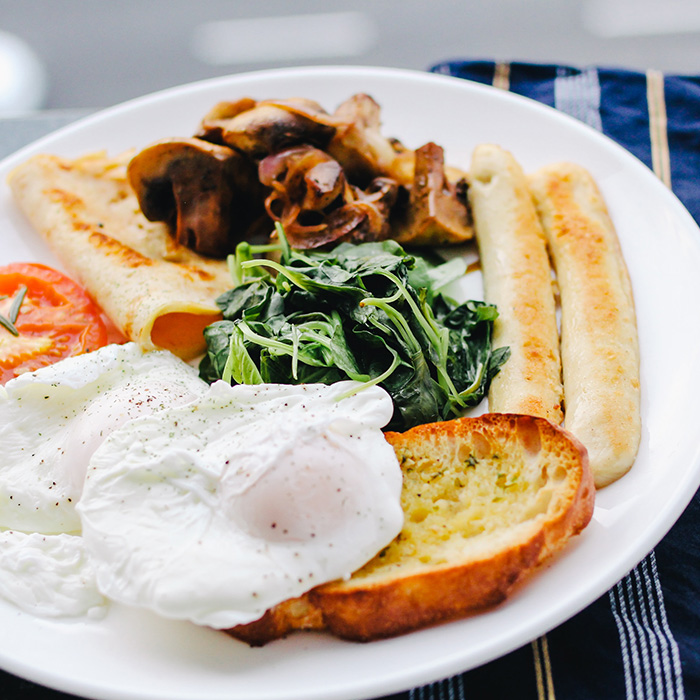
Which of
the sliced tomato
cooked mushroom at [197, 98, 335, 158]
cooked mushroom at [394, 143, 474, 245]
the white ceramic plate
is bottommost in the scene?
the white ceramic plate

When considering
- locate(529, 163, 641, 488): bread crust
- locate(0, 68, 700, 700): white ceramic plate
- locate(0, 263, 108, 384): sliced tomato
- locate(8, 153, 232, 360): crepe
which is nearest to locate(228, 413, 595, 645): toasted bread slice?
locate(0, 68, 700, 700): white ceramic plate

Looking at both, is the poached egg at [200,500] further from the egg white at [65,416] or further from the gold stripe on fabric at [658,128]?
the gold stripe on fabric at [658,128]

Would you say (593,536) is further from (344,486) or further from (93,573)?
(93,573)

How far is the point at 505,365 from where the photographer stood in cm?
334

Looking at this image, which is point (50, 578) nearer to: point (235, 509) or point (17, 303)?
point (235, 509)

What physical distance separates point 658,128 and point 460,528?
3419 mm

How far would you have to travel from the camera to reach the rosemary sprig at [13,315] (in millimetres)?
3576

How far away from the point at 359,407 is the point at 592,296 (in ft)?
4.47

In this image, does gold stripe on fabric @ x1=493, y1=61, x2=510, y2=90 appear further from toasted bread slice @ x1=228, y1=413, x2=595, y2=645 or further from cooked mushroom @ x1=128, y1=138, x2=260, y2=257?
toasted bread slice @ x1=228, y1=413, x2=595, y2=645

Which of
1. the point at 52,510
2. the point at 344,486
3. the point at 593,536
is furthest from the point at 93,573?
the point at 593,536

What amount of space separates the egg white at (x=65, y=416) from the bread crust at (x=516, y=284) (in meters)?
1.40

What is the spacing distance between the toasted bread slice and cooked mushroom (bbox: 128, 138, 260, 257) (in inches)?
69.1

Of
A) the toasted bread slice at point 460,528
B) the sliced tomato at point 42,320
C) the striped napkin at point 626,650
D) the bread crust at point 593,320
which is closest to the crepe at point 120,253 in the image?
the sliced tomato at point 42,320

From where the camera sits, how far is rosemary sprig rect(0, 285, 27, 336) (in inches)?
141
